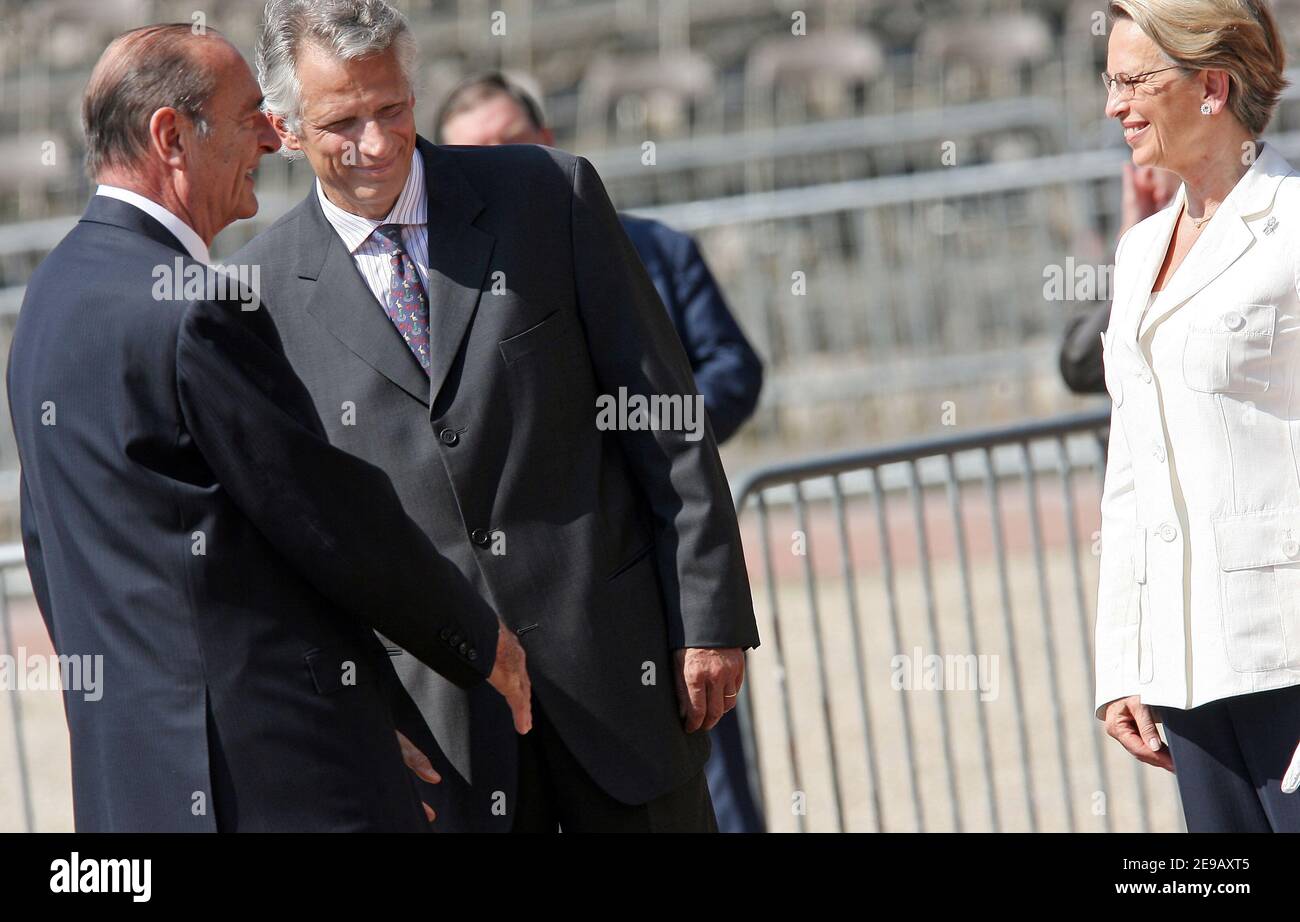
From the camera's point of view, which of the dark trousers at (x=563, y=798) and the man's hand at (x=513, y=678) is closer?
the man's hand at (x=513, y=678)

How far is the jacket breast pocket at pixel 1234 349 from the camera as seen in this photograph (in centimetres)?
263

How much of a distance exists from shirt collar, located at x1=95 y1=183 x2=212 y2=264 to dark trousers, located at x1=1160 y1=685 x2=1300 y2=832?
1.81 metres

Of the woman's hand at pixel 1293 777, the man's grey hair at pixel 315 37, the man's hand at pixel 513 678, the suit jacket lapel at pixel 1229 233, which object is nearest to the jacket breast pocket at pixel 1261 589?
the woman's hand at pixel 1293 777

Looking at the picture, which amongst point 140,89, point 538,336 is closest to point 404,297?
point 538,336

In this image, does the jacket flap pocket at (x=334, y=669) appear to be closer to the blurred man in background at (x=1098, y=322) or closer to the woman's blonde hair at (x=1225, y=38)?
the woman's blonde hair at (x=1225, y=38)

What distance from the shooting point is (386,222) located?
3.04 m

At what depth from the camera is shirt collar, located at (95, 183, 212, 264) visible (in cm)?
271

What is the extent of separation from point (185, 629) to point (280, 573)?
171 millimetres

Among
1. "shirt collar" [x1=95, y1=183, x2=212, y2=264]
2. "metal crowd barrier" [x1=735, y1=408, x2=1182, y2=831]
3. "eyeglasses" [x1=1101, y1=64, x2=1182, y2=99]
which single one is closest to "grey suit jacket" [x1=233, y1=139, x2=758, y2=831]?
"shirt collar" [x1=95, y1=183, x2=212, y2=264]

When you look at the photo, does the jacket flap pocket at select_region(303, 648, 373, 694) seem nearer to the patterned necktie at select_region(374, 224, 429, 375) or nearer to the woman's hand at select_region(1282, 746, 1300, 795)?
the patterned necktie at select_region(374, 224, 429, 375)

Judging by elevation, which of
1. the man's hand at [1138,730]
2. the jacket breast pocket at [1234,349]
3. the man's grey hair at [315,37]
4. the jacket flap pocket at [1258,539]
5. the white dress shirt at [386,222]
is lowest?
the man's hand at [1138,730]

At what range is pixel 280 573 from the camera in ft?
8.63

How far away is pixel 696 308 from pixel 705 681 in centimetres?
175

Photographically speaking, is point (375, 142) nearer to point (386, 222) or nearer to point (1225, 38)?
point (386, 222)
